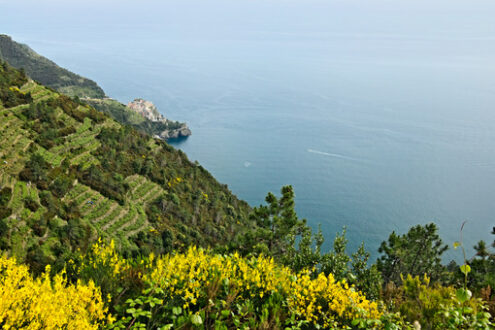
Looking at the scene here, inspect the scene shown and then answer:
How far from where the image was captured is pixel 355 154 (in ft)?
329

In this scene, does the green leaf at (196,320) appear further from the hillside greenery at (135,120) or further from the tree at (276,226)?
the hillside greenery at (135,120)

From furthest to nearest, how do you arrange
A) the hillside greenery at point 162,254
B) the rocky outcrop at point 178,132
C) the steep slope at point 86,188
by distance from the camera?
the rocky outcrop at point 178,132
the steep slope at point 86,188
the hillside greenery at point 162,254

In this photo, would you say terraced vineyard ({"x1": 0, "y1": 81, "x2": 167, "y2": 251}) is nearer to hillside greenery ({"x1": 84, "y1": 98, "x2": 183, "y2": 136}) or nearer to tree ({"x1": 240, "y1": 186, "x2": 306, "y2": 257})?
tree ({"x1": 240, "y1": 186, "x2": 306, "y2": 257})

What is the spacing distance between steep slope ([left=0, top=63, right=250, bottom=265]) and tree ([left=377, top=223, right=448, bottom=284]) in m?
25.3

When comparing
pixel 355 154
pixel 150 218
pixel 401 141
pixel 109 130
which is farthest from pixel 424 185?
pixel 109 130

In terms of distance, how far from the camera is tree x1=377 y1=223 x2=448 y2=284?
2500 centimetres

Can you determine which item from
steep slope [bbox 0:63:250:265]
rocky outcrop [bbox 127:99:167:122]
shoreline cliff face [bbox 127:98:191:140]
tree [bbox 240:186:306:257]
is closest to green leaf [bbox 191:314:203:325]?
tree [bbox 240:186:306:257]

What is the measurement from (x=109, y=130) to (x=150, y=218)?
2326 cm

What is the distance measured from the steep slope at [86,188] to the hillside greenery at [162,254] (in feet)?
0.65

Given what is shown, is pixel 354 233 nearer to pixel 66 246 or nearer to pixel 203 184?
pixel 203 184

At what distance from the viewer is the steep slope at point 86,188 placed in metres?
31.6

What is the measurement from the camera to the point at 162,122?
13738 cm

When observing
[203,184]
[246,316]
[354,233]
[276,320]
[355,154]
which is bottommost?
[354,233]

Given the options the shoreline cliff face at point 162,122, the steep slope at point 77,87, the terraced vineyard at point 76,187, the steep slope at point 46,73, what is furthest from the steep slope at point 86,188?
the steep slope at point 46,73
